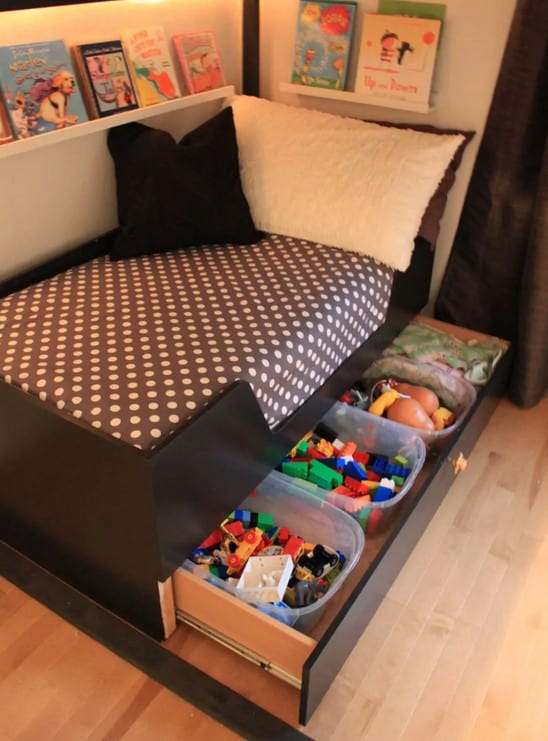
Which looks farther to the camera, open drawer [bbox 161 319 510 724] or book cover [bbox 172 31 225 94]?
book cover [bbox 172 31 225 94]

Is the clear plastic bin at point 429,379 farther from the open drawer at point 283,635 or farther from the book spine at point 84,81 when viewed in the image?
the book spine at point 84,81

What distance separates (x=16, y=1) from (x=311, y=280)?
88cm

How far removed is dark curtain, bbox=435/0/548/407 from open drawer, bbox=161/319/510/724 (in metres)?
0.72

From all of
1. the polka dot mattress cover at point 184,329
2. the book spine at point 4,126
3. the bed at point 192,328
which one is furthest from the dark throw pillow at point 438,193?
the book spine at point 4,126

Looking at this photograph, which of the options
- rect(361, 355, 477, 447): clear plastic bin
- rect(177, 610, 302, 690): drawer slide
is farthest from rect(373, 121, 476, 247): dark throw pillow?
rect(177, 610, 302, 690): drawer slide

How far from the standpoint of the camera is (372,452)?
1766mm

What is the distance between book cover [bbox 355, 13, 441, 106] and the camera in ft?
6.18

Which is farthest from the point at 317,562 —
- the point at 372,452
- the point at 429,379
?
the point at 429,379

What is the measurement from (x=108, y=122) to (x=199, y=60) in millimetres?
460

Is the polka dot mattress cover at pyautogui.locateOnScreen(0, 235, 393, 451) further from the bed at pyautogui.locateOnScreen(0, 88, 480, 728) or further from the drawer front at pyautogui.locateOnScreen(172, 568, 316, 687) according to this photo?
the drawer front at pyautogui.locateOnScreen(172, 568, 316, 687)

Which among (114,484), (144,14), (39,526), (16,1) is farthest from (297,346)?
(144,14)

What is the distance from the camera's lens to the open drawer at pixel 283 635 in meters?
1.20

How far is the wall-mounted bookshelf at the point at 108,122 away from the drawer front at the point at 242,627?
0.98 meters

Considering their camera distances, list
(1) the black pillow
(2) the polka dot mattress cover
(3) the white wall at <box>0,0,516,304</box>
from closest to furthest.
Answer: (2) the polka dot mattress cover, (3) the white wall at <box>0,0,516,304</box>, (1) the black pillow
